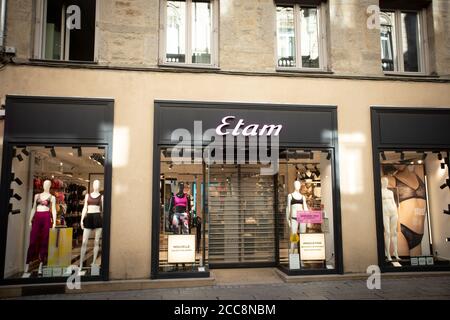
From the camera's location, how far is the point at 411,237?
932 centimetres

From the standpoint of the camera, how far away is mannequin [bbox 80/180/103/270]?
788 cm

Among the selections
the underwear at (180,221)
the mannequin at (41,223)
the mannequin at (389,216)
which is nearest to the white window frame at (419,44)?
the mannequin at (389,216)

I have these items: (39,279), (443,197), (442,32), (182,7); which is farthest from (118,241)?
(442,32)

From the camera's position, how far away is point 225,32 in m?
8.66

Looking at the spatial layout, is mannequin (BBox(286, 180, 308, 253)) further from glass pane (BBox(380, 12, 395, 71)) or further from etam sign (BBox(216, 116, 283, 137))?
glass pane (BBox(380, 12, 395, 71))

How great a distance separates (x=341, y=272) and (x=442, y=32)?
256 inches

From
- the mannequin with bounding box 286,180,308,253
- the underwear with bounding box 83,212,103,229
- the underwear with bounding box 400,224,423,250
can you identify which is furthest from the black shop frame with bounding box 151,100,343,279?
the underwear with bounding box 400,224,423,250

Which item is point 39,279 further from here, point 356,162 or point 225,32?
point 356,162

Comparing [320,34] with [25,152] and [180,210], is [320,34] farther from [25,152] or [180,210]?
[25,152]

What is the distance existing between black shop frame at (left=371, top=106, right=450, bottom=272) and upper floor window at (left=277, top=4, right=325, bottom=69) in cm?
197

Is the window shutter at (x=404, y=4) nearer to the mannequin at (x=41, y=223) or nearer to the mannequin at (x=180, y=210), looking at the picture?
the mannequin at (x=180, y=210)

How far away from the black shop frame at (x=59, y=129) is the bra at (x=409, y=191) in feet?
22.8

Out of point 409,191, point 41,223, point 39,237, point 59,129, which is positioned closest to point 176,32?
point 59,129
